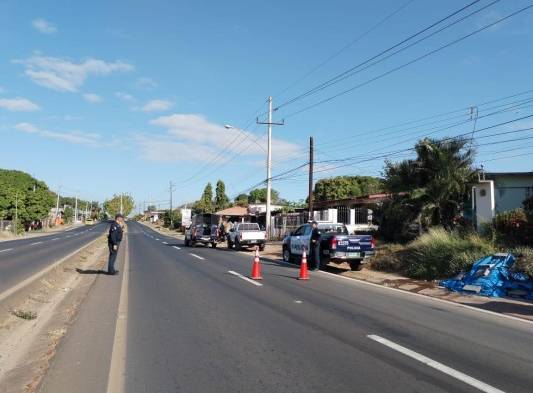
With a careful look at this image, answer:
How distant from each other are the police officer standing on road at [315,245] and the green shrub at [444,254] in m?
3.21

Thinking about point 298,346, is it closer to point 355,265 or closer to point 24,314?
point 24,314

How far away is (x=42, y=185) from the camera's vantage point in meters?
101

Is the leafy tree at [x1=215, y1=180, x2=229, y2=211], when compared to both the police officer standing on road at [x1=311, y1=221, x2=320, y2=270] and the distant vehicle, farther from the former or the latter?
the police officer standing on road at [x1=311, y1=221, x2=320, y2=270]

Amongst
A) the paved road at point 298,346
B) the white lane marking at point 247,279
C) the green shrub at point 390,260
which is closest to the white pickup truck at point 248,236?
the green shrub at point 390,260

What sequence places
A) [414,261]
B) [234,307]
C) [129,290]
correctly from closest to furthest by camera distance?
[234,307], [129,290], [414,261]

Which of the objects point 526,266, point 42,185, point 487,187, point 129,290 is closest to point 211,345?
point 129,290

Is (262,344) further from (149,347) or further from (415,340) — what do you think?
(415,340)

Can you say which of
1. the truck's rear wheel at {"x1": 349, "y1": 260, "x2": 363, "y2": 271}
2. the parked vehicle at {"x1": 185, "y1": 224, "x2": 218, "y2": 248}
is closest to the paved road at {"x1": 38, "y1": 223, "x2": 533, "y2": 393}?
the truck's rear wheel at {"x1": 349, "y1": 260, "x2": 363, "y2": 271}

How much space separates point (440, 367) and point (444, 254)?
11.3 metres

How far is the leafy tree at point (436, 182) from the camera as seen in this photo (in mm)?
21344

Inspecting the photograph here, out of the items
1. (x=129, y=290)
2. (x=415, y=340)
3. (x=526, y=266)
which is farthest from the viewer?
(x=526, y=266)

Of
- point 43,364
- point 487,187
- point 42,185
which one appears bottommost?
point 43,364

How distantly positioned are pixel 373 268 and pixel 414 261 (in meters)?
2.54

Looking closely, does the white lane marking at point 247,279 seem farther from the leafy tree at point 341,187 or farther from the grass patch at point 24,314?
the leafy tree at point 341,187
